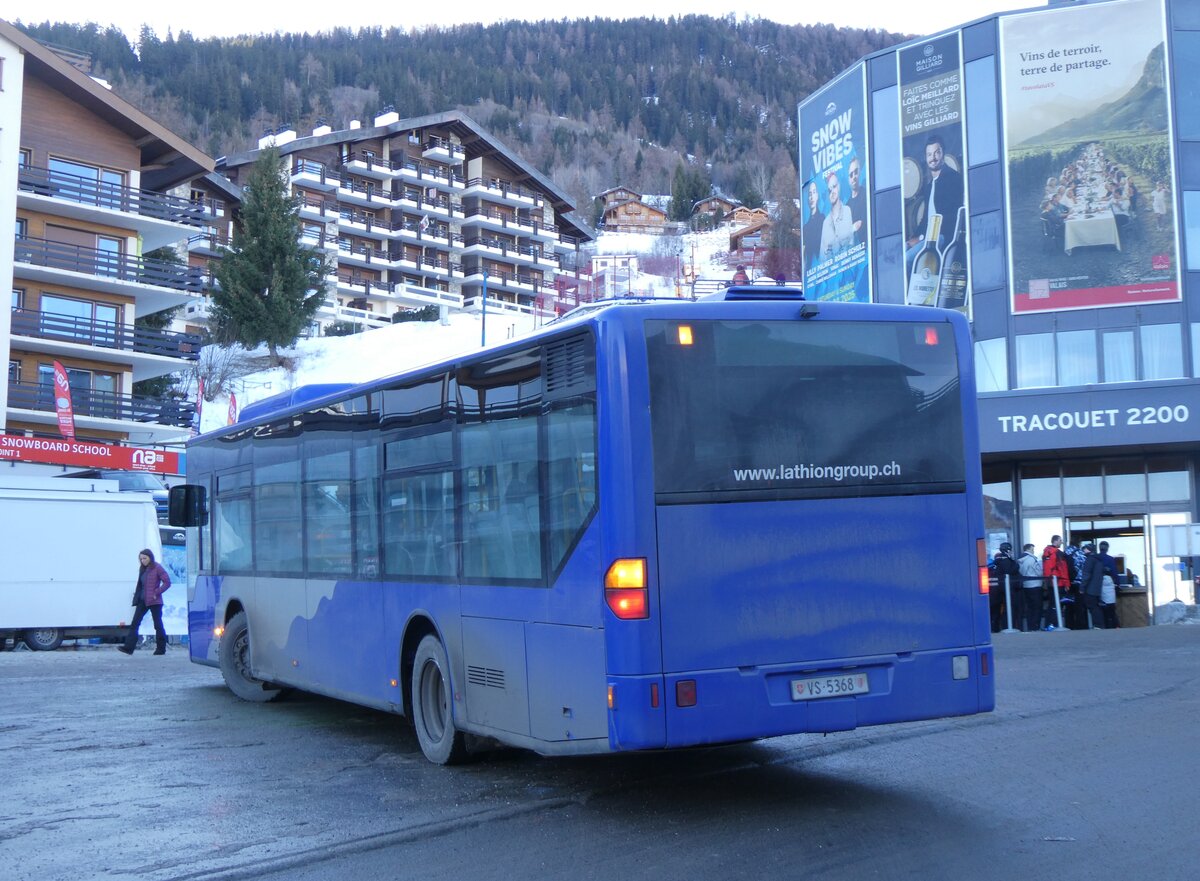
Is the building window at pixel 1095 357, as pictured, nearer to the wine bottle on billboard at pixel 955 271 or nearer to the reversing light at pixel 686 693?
the wine bottle on billboard at pixel 955 271

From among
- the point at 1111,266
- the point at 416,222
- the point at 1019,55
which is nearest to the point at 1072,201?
the point at 1111,266

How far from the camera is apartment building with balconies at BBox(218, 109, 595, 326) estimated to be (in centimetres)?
9312

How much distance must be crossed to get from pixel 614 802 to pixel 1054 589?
2054 centimetres

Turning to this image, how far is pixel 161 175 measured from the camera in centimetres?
5200

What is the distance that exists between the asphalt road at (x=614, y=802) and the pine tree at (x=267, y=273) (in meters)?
56.7

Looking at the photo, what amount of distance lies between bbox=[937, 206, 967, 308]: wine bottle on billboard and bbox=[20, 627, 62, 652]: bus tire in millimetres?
23135

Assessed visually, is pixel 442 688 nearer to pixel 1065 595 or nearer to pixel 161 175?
pixel 1065 595

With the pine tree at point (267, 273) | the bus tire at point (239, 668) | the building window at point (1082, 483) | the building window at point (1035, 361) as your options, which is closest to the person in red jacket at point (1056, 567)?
the building window at point (1035, 361)

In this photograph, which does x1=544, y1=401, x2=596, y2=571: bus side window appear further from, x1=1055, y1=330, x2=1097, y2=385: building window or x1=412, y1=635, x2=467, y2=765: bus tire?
x1=1055, y1=330, x2=1097, y2=385: building window

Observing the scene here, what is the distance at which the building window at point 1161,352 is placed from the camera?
113 ft

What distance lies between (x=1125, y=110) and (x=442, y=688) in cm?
3147

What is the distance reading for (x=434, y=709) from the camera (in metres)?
9.66

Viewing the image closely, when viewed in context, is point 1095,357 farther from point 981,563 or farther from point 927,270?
point 981,563

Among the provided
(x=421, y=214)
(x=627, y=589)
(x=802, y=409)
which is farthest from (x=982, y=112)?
(x=421, y=214)
